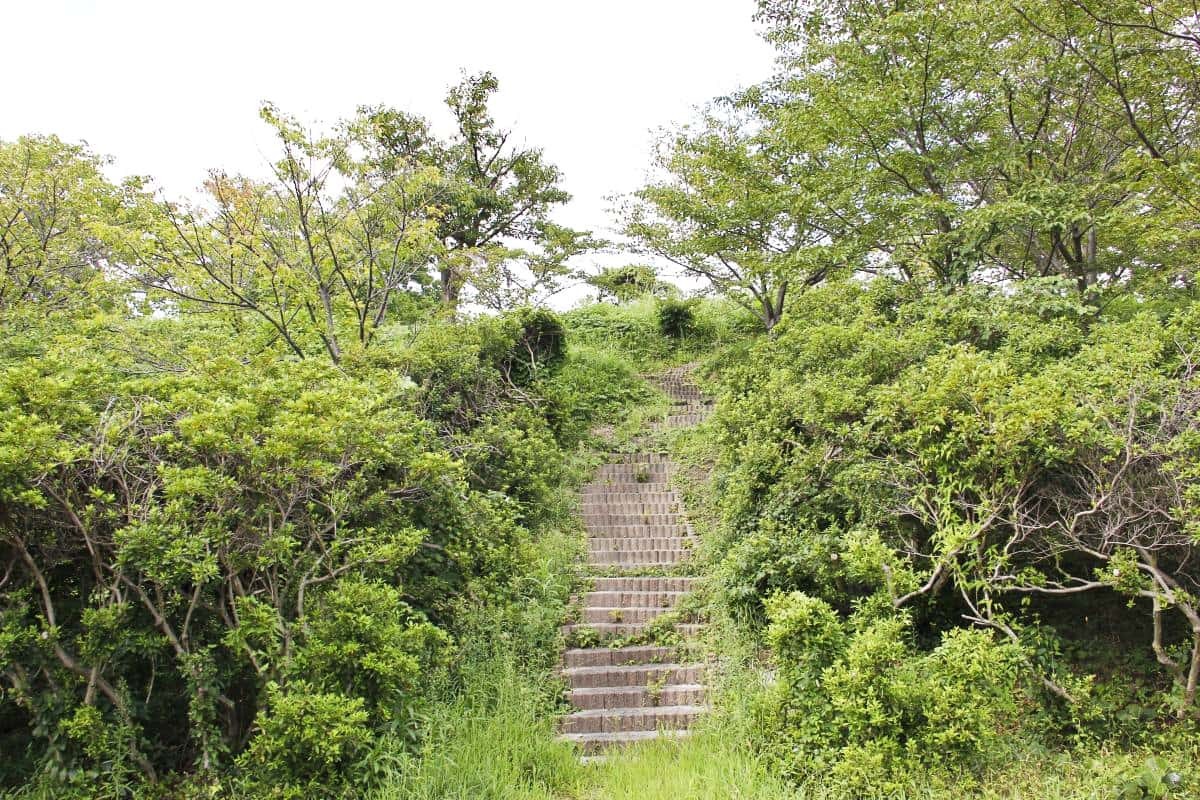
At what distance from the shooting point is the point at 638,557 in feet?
27.4

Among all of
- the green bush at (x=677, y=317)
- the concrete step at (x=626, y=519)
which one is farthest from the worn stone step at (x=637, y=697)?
the green bush at (x=677, y=317)

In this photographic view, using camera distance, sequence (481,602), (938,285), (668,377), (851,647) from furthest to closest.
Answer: (668,377) → (938,285) → (481,602) → (851,647)

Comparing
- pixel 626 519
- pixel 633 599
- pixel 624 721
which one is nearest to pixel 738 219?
pixel 626 519

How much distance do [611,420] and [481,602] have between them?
6.58 m

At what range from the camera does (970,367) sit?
529 cm

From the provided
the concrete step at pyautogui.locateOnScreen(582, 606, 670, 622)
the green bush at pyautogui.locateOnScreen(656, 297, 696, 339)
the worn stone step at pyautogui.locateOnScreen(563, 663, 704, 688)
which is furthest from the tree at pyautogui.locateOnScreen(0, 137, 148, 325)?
the green bush at pyautogui.locateOnScreen(656, 297, 696, 339)

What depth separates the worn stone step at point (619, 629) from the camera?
6.65 meters

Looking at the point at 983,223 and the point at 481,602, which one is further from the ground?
the point at 983,223

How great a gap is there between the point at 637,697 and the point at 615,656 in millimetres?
563

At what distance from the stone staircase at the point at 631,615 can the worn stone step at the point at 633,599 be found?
12 millimetres

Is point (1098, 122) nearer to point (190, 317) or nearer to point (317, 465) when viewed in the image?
point (317, 465)

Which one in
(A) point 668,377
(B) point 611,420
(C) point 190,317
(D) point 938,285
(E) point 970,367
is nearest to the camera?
(E) point 970,367

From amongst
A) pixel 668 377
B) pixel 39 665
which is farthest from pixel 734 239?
pixel 39 665

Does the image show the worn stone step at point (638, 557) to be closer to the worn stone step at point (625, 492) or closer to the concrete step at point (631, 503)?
the concrete step at point (631, 503)
